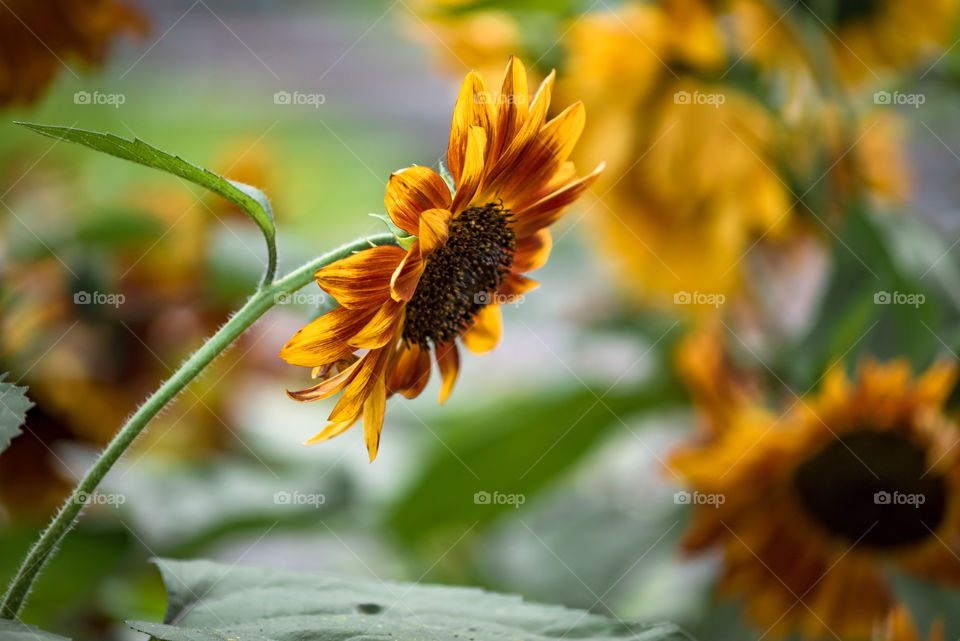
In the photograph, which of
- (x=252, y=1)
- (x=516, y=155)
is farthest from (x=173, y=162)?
(x=252, y=1)

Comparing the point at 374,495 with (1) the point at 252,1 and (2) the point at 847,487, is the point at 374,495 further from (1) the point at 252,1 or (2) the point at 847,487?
(1) the point at 252,1

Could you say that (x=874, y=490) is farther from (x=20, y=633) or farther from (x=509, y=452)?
(x=20, y=633)

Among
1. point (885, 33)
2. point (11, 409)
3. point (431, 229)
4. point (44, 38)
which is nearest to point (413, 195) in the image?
point (431, 229)
